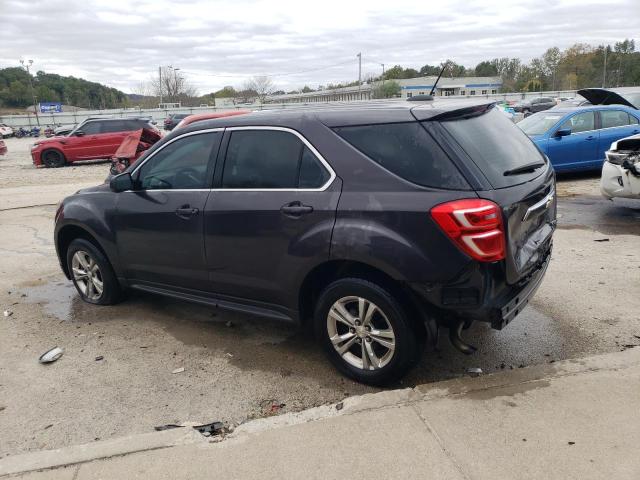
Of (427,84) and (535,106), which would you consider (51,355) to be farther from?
(427,84)

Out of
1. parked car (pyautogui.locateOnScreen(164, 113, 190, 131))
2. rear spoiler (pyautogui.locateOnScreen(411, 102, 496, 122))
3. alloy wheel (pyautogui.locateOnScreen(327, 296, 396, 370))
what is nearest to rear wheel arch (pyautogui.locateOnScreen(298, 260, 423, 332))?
alloy wheel (pyautogui.locateOnScreen(327, 296, 396, 370))

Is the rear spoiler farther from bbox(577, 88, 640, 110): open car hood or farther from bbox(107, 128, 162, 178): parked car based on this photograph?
bbox(577, 88, 640, 110): open car hood

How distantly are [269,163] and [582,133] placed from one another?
9.95 metres

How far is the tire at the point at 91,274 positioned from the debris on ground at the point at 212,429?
2474 millimetres

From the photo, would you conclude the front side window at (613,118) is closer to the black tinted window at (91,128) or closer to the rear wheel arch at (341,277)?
the rear wheel arch at (341,277)

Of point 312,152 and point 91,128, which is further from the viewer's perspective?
point 91,128

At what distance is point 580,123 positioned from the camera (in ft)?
38.3

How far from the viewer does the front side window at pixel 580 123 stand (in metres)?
11.6

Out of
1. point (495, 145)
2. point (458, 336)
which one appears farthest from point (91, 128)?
point (458, 336)

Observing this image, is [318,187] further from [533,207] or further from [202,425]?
[202,425]

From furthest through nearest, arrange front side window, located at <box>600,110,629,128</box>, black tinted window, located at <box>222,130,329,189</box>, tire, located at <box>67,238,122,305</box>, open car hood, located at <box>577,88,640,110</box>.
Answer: open car hood, located at <box>577,88,640,110</box> < front side window, located at <box>600,110,629,128</box> < tire, located at <box>67,238,122,305</box> < black tinted window, located at <box>222,130,329,189</box>

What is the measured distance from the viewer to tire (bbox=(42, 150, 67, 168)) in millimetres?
20141

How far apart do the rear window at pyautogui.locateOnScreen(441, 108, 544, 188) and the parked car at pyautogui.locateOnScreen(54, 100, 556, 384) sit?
0.04 feet

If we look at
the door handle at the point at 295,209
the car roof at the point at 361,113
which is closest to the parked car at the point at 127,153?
the car roof at the point at 361,113
